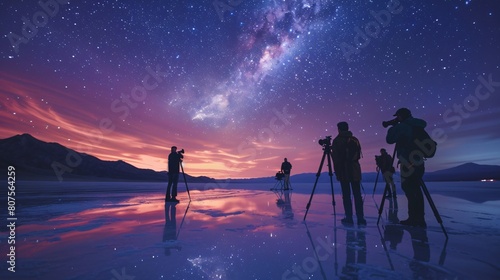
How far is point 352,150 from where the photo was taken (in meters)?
5.37

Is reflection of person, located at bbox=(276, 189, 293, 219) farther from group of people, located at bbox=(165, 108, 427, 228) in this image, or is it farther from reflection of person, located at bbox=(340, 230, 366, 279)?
reflection of person, located at bbox=(340, 230, 366, 279)

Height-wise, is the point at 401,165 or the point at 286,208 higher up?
the point at 401,165

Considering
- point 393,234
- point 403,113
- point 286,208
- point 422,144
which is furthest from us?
point 286,208

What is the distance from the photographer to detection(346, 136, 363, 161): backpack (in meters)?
5.36

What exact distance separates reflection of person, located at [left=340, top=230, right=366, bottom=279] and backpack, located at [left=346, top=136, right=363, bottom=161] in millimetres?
1758

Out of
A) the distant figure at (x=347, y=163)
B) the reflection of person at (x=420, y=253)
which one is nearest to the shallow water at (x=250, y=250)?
the reflection of person at (x=420, y=253)

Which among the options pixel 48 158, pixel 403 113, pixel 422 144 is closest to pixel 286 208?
pixel 422 144

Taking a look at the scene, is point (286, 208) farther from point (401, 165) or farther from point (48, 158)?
point (48, 158)

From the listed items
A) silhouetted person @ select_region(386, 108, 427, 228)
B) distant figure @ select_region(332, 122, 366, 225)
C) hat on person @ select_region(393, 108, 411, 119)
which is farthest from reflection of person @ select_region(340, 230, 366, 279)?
hat on person @ select_region(393, 108, 411, 119)

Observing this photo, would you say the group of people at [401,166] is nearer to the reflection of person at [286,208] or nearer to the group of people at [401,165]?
the group of people at [401,165]

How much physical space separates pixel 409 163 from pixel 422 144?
477 mm

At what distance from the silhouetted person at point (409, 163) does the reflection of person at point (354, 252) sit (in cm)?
163

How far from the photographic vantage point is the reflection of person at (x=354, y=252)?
240 cm

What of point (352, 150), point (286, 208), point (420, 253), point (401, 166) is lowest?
point (286, 208)
